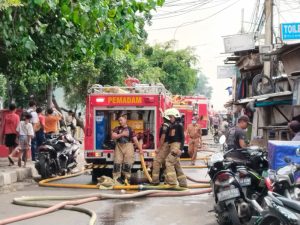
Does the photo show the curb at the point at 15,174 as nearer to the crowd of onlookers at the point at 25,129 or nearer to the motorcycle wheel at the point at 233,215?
the crowd of onlookers at the point at 25,129

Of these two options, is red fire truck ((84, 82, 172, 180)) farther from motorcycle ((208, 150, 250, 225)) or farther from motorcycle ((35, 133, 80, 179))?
motorcycle ((208, 150, 250, 225))

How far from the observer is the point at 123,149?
12.3 metres

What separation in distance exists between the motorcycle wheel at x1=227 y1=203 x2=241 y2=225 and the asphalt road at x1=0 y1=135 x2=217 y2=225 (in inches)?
33.7

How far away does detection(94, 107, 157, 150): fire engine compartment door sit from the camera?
1308cm

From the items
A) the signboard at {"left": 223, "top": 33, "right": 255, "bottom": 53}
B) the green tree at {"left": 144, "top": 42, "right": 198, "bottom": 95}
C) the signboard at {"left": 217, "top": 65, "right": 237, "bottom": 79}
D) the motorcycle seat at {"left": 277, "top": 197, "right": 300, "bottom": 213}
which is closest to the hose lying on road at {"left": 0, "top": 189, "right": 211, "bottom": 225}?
the motorcycle seat at {"left": 277, "top": 197, "right": 300, "bottom": 213}

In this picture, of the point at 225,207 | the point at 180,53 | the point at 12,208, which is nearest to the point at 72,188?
the point at 12,208

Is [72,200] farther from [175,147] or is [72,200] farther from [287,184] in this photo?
[287,184]

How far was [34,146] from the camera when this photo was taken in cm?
1602

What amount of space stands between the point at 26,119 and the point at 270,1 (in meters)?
9.38

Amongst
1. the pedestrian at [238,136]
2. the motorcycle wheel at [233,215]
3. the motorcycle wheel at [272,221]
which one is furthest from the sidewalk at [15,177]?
the motorcycle wheel at [272,221]

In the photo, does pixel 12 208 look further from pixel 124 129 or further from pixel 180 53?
pixel 180 53

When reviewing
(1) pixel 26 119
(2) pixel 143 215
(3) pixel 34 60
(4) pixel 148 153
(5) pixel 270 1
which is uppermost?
(5) pixel 270 1

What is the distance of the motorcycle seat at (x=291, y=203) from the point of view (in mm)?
5296

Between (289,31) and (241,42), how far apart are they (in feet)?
17.9
